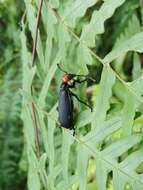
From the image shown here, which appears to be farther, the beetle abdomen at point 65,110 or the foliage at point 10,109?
the foliage at point 10,109

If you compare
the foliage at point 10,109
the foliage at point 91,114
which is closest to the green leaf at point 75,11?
the foliage at point 91,114

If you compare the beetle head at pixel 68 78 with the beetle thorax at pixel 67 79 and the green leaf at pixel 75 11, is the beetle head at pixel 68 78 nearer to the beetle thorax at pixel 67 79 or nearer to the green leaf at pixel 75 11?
the beetle thorax at pixel 67 79

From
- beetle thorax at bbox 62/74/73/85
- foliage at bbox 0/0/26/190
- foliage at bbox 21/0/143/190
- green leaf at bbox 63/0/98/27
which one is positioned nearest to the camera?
foliage at bbox 21/0/143/190

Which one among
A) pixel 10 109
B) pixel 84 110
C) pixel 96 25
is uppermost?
pixel 96 25

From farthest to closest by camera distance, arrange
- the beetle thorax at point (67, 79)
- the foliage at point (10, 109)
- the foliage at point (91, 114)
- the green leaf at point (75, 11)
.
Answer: the foliage at point (10, 109) → the beetle thorax at point (67, 79) → the green leaf at point (75, 11) → the foliage at point (91, 114)

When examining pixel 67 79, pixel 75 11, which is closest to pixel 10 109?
pixel 67 79

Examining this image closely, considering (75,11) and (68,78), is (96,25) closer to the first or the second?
(75,11)

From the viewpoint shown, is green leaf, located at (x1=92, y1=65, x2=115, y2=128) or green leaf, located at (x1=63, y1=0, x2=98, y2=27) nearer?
green leaf, located at (x1=92, y1=65, x2=115, y2=128)

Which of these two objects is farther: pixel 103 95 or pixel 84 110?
pixel 84 110

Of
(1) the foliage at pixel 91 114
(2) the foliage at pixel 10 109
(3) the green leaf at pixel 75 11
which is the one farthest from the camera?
(2) the foliage at pixel 10 109

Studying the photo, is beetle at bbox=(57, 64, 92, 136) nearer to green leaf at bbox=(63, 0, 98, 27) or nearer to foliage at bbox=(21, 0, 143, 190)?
foliage at bbox=(21, 0, 143, 190)

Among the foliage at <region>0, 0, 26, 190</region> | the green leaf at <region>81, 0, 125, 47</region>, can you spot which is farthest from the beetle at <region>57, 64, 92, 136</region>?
the foliage at <region>0, 0, 26, 190</region>
